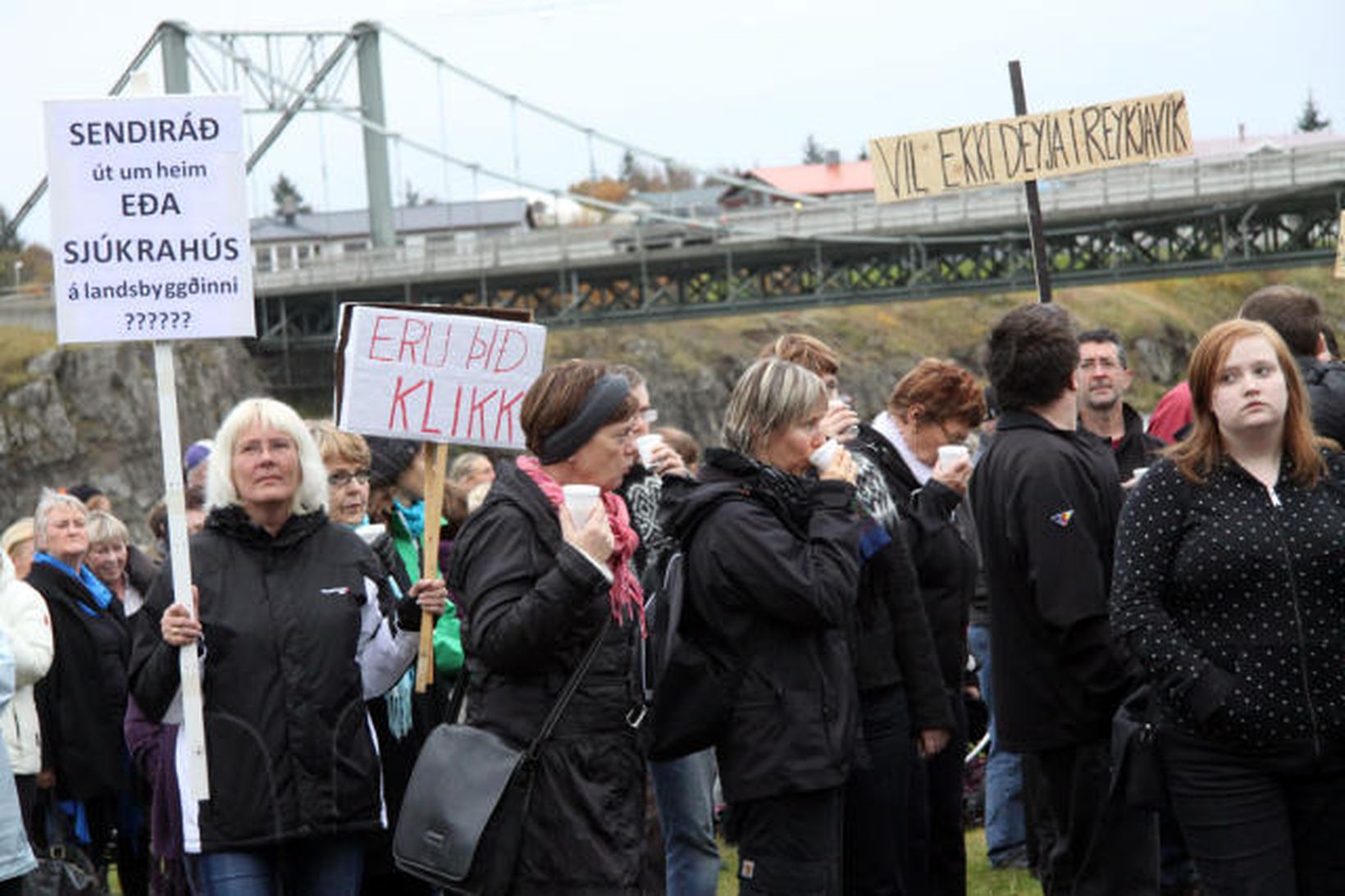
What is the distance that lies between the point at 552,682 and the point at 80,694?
3605mm

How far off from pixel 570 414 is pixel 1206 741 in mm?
1672

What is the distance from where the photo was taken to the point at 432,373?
5504 mm

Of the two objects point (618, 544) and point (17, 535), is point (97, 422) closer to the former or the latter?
point (17, 535)

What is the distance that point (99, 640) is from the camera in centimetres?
737

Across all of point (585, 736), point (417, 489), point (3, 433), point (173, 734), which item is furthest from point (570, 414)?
point (3, 433)

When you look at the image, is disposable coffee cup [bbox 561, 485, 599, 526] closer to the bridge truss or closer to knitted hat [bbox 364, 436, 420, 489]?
knitted hat [bbox 364, 436, 420, 489]

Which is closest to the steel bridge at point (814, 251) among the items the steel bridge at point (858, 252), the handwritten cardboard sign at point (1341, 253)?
the steel bridge at point (858, 252)

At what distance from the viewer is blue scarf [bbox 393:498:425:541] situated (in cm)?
634

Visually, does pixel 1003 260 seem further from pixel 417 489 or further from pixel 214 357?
pixel 417 489

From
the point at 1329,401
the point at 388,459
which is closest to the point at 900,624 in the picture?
the point at 1329,401

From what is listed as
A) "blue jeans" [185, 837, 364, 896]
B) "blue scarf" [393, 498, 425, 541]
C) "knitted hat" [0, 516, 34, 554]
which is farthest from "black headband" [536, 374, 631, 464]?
"knitted hat" [0, 516, 34, 554]

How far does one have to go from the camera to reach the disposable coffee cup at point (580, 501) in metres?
4.20

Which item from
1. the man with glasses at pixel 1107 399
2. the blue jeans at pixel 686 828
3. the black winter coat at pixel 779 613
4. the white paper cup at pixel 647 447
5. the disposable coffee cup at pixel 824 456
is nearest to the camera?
the black winter coat at pixel 779 613

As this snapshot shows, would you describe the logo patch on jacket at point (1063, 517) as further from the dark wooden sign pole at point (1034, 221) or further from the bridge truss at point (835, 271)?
the bridge truss at point (835, 271)
